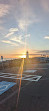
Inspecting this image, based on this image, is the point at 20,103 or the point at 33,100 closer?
the point at 20,103

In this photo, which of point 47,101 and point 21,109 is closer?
point 21,109

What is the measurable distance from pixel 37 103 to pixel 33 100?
0.32 metres

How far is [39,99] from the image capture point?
4.76 meters

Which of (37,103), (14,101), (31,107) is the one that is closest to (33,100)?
(37,103)

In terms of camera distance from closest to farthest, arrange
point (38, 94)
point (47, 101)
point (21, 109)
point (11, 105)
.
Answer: point (21, 109), point (11, 105), point (47, 101), point (38, 94)

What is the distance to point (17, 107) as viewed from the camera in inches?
159

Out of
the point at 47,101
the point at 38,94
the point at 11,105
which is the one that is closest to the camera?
the point at 11,105

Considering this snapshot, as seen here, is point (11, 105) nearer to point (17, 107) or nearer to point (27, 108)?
point (17, 107)

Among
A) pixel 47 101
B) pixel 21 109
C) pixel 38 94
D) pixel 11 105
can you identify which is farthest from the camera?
pixel 38 94

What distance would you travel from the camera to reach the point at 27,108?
156 inches

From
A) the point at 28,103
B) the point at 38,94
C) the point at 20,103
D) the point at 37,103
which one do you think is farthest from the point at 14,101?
the point at 38,94

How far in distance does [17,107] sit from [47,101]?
148 cm

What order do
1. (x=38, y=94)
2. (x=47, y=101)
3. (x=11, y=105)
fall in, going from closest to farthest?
(x=11, y=105)
(x=47, y=101)
(x=38, y=94)

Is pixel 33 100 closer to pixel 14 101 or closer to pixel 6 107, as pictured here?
pixel 14 101
